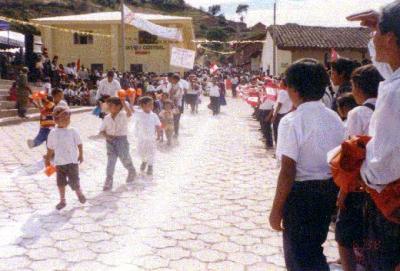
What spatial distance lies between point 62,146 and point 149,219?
1.40 m

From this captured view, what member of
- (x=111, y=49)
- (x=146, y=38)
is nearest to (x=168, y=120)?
(x=146, y=38)

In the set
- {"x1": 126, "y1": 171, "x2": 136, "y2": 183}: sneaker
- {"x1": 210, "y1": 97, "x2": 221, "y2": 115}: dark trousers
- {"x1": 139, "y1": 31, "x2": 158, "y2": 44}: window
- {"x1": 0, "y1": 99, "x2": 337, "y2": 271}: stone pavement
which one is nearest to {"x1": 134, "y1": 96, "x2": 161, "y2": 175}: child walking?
{"x1": 0, "y1": 99, "x2": 337, "y2": 271}: stone pavement

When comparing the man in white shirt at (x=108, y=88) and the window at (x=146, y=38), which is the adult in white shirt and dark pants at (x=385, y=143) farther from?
the window at (x=146, y=38)

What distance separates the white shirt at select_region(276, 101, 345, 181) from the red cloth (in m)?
0.44

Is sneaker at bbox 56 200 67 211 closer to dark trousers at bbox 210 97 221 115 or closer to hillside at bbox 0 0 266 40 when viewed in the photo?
dark trousers at bbox 210 97 221 115

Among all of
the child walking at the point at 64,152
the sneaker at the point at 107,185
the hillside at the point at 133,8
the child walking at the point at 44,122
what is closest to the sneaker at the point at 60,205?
the child walking at the point at 64,152

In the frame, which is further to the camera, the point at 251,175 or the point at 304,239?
the point at 251,175

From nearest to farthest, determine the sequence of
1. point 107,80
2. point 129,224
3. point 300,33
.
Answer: point 129,224, point 107,80, point 300,33

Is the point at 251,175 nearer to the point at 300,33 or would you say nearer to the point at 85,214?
the point at 85,214

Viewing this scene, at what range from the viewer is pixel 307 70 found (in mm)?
2580

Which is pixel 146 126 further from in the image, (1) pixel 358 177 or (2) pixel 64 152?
(1) pixel 358 177

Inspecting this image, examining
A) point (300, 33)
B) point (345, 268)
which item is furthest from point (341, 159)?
point (300, 33)

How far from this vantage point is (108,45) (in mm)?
35906

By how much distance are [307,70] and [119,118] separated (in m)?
4.19
